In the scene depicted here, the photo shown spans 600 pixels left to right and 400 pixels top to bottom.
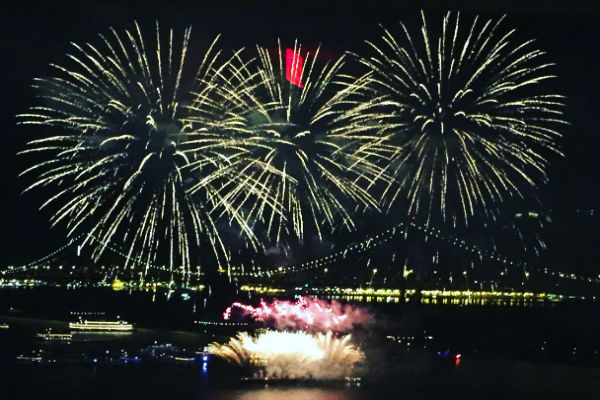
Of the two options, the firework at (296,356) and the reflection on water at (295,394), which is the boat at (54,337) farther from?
the reflection on water at (295,394)

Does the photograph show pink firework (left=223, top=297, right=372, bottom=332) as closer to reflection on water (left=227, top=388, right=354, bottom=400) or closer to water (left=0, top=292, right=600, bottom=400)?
water (left=0, top=292, right=600, bottom=400)

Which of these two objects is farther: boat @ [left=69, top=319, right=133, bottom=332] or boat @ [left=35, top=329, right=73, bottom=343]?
boat @ [left=69, top=319, right=133, bottom=332]

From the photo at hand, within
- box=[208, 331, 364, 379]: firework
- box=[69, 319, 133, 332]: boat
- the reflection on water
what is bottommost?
the reflection on water

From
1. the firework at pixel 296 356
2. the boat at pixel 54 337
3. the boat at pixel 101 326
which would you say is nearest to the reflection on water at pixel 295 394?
the firework at pixel 296 356

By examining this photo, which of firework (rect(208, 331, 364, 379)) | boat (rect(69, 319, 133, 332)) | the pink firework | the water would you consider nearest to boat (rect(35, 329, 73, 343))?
the water

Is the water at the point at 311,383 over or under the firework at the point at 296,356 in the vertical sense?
under

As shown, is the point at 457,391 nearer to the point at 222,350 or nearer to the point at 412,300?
the point at 222,350

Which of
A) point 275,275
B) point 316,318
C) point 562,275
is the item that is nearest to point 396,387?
point 316,318
